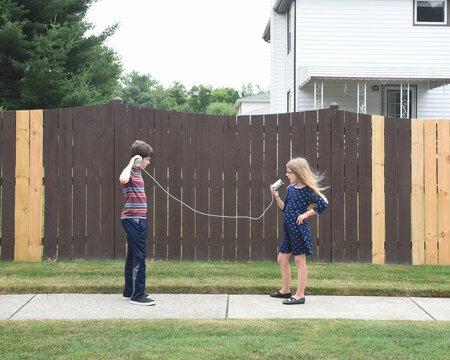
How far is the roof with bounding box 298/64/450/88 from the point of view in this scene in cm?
1911

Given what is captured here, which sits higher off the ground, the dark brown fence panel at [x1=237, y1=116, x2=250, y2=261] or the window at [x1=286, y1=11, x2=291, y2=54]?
the window at [x1=286, y1=11, x2=291, y2=54]

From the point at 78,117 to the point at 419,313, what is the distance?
16.2 ft

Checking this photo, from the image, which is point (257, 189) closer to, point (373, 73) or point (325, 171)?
point (325, 171)

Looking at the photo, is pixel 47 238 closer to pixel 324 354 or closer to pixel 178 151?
pixel 178 151

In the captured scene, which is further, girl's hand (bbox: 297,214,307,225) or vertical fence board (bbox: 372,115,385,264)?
vertical fence board (bbox: 372,115,385,264)

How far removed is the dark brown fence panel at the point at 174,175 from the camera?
8094 millimetres

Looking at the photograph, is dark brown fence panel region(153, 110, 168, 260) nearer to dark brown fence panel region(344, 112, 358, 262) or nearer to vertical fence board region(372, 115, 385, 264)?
dark brown fence panel region(344, 112, 358, 262)

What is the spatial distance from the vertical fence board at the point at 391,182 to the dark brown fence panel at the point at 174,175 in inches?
110

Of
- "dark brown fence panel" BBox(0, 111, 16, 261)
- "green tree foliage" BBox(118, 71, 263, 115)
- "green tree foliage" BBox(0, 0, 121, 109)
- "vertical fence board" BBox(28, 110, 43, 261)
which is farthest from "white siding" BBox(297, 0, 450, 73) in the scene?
"green tree foliage" BBox(118, 71, 263, 115)

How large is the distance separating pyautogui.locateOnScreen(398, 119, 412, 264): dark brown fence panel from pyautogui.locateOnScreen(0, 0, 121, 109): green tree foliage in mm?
17470

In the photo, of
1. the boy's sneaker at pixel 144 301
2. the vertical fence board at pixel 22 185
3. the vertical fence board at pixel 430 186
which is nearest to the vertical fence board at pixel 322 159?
the vertical fence board at pixel 430 186

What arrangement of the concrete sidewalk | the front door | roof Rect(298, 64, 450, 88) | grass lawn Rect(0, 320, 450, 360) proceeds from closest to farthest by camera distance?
Result: grass lawn Rect(0, 320, 450, 360) → the concrete sidewalk → roof Rect(298, 64, 450, 88) → the front door

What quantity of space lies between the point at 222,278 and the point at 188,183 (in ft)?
5.26

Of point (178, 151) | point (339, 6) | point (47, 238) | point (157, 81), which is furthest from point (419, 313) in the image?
point (157, 81)
